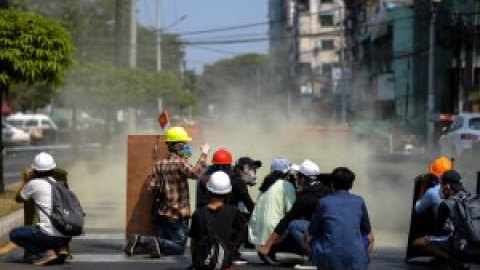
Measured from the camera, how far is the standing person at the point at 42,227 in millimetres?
12562

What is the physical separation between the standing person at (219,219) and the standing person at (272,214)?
2.45 m

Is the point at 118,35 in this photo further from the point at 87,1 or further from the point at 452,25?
the point at 87,1

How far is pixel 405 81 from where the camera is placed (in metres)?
68.8

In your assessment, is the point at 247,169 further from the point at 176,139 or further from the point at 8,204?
the point at 8,204

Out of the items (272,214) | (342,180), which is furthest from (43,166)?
(342,180)

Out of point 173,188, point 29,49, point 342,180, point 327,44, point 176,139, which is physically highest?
point 327,44

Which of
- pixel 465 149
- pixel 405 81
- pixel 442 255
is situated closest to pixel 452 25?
pixel 405 81

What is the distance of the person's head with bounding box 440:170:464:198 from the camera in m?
12.2

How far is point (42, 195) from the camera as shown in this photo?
1255 centimetres

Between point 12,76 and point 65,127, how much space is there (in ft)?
204

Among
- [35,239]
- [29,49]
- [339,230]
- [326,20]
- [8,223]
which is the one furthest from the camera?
[326,20]

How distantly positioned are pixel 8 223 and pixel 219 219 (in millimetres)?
7374

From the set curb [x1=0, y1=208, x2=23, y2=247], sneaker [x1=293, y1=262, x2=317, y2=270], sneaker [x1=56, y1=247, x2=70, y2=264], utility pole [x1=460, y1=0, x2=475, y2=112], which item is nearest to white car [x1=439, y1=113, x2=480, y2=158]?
curb [x1=0, y1=208, x2=23, y2=247]

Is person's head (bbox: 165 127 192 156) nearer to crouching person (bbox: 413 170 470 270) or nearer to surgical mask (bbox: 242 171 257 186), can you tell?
surgical mask (bbox: 242 171 257 186)
